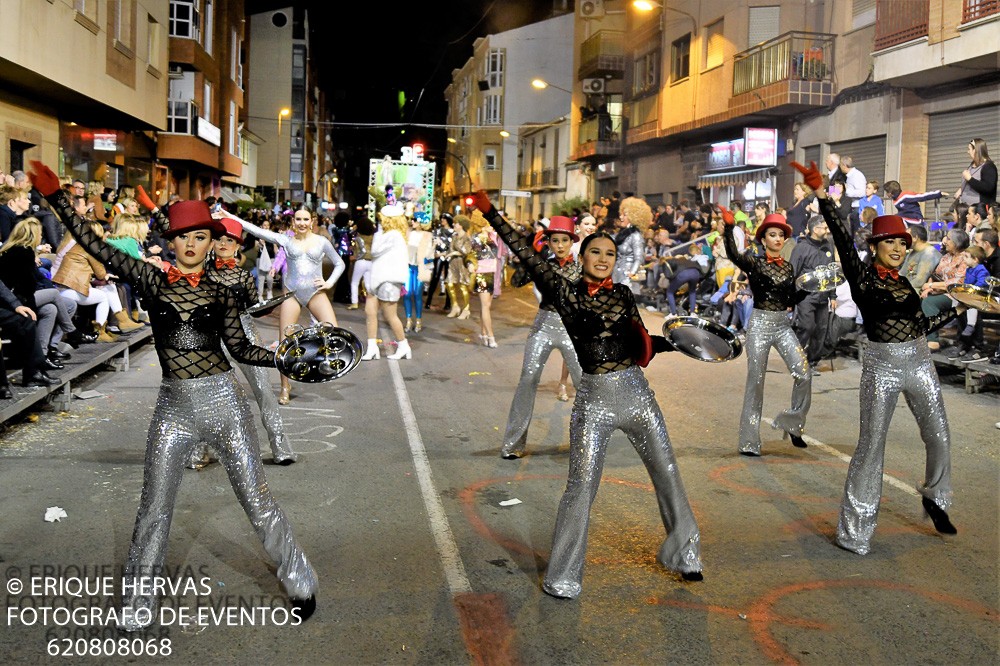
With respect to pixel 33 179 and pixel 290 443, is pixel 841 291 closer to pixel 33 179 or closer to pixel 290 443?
pixel 290 443

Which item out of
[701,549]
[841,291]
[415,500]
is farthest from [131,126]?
[701,549]

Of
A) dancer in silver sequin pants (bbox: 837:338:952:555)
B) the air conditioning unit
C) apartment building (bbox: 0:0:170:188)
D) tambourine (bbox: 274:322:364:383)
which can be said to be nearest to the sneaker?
dancer in silver sequin pants (bbox: 837:338:952:555)

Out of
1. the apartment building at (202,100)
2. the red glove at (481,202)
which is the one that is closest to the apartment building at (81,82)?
the apartment building at (202,100)

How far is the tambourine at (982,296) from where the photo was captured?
21.5 feet

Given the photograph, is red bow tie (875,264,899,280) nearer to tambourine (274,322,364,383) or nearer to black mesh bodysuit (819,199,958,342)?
black mesh bodysuit (819,199,958,342)

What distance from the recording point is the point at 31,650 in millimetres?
4410

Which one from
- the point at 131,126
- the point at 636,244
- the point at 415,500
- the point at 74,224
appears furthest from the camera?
the point at 131,126

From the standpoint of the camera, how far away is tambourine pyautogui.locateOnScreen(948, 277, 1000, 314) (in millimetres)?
6566

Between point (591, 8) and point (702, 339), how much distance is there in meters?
47.5

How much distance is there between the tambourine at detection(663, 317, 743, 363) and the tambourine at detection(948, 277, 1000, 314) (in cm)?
214

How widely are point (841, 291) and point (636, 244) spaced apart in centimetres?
526

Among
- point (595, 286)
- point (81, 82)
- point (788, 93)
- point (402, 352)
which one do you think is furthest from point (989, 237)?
point (81, 82)

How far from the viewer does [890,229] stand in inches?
250

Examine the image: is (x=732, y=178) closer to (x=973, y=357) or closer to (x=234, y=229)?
(x=973, y=357)
